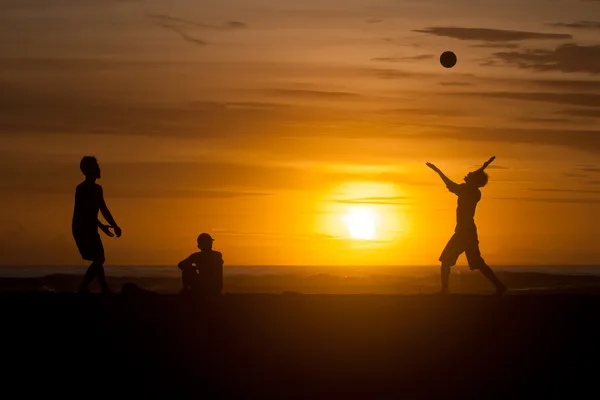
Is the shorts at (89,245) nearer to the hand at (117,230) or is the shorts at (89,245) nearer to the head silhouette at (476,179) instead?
the hand at (117,230)

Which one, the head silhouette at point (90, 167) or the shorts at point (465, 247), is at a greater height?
the head silhouette at point (90, 167)

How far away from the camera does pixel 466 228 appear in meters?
20.4

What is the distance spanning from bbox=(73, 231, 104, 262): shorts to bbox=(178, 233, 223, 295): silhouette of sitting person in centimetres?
130

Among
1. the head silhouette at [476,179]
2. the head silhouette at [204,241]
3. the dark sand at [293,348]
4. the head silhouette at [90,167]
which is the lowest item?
the dark sand at [293,348]

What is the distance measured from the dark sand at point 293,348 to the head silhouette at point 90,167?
6.41 ft

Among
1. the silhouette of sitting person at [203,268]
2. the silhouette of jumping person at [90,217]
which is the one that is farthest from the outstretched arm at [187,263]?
the silhouette of jumping person at [90,217]

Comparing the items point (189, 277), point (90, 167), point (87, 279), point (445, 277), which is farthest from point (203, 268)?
point (445, 277)

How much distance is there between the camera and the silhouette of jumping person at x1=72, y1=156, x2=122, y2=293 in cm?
1794

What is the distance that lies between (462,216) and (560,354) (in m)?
7.06

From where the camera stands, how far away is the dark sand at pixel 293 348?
11.7 meters

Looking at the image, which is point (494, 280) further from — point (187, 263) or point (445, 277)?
point (187, 263)

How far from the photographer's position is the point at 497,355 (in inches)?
528

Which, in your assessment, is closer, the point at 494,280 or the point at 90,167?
the point at 90,167

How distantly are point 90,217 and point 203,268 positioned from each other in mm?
1934
